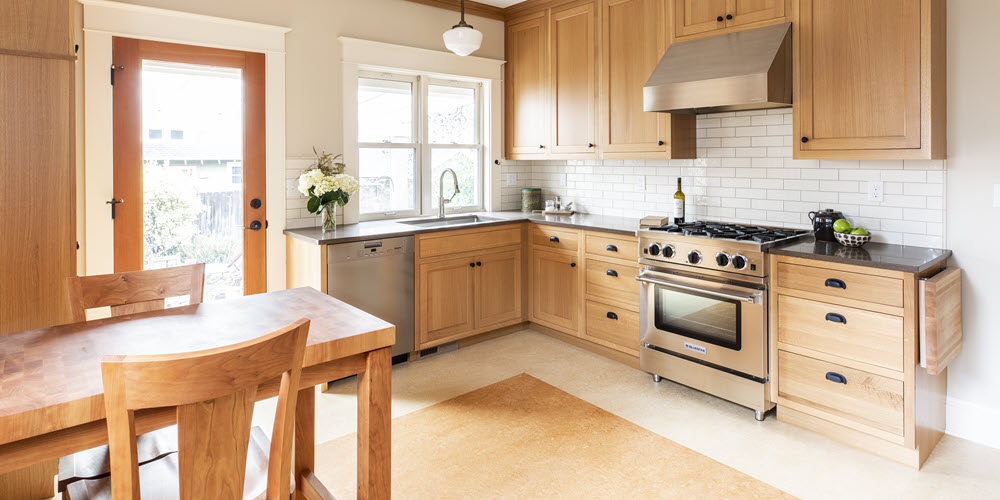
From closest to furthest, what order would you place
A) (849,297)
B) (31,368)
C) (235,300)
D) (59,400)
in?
(59,400) < (31,368) < (235,300) < (849,297)

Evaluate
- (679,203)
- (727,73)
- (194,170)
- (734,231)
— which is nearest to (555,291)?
(679,203)

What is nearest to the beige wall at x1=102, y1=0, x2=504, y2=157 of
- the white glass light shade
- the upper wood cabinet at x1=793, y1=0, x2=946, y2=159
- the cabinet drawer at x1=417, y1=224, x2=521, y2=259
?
the cabinet drawer at x1=417, y1=224, x2=521, y2=259

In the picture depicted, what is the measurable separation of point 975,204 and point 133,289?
151 inches

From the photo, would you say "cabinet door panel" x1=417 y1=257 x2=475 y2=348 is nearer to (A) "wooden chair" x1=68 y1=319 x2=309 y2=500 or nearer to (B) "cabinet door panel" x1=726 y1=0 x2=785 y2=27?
(B) "cabinet door panel" x1=726 y1=0 x2=785 y2=27

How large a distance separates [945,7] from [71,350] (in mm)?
3924

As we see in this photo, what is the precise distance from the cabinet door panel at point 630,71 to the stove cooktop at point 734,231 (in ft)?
2.04

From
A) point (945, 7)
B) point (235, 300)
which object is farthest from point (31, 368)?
point (945, 7)

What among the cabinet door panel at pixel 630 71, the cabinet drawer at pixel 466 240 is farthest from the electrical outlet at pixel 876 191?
the cabinet drawer at pixel 466 240

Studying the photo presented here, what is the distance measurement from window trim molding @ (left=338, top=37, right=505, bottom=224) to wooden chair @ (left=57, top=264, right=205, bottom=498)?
1947mm

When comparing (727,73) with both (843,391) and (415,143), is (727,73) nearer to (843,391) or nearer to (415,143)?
(843,391)

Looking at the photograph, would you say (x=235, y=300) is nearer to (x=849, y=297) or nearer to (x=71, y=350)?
(x=71, y=350)

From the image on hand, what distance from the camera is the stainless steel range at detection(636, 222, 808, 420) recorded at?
3121 millimetres

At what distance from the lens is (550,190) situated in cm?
530

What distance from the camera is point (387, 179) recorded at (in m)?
4.58
